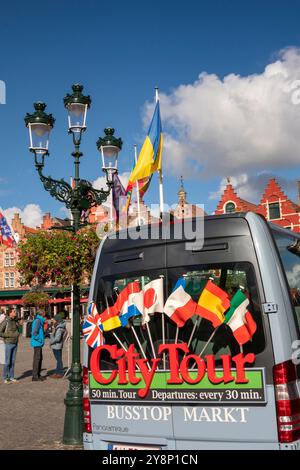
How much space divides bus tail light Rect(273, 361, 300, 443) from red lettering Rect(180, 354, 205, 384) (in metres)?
0.55

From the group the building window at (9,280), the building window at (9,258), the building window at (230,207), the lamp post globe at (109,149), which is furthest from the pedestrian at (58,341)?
the building window at (9,258)

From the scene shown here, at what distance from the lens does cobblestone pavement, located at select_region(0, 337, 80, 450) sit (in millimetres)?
6809

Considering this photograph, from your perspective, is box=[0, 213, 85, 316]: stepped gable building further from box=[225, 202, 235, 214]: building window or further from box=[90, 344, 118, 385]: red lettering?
box=[90, 344, 118, 385]: red lettering

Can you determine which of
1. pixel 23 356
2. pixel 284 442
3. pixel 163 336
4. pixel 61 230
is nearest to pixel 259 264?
pixel 163 336

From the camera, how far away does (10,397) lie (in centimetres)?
1031

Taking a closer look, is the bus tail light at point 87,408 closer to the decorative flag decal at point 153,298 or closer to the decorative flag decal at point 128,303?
the decorative flag decal at point 128,303

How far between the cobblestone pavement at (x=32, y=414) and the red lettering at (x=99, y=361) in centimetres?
282

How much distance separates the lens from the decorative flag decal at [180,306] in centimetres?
381

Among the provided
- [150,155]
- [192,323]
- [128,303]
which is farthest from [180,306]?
[150,155]

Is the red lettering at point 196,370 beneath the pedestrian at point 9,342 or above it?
beneath

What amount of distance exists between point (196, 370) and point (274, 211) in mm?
38341

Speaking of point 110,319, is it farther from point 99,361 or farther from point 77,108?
point 77,108

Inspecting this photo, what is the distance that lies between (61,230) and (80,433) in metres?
3.05

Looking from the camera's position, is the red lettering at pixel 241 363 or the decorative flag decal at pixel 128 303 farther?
the decorative flag decal at pixel 128 303
